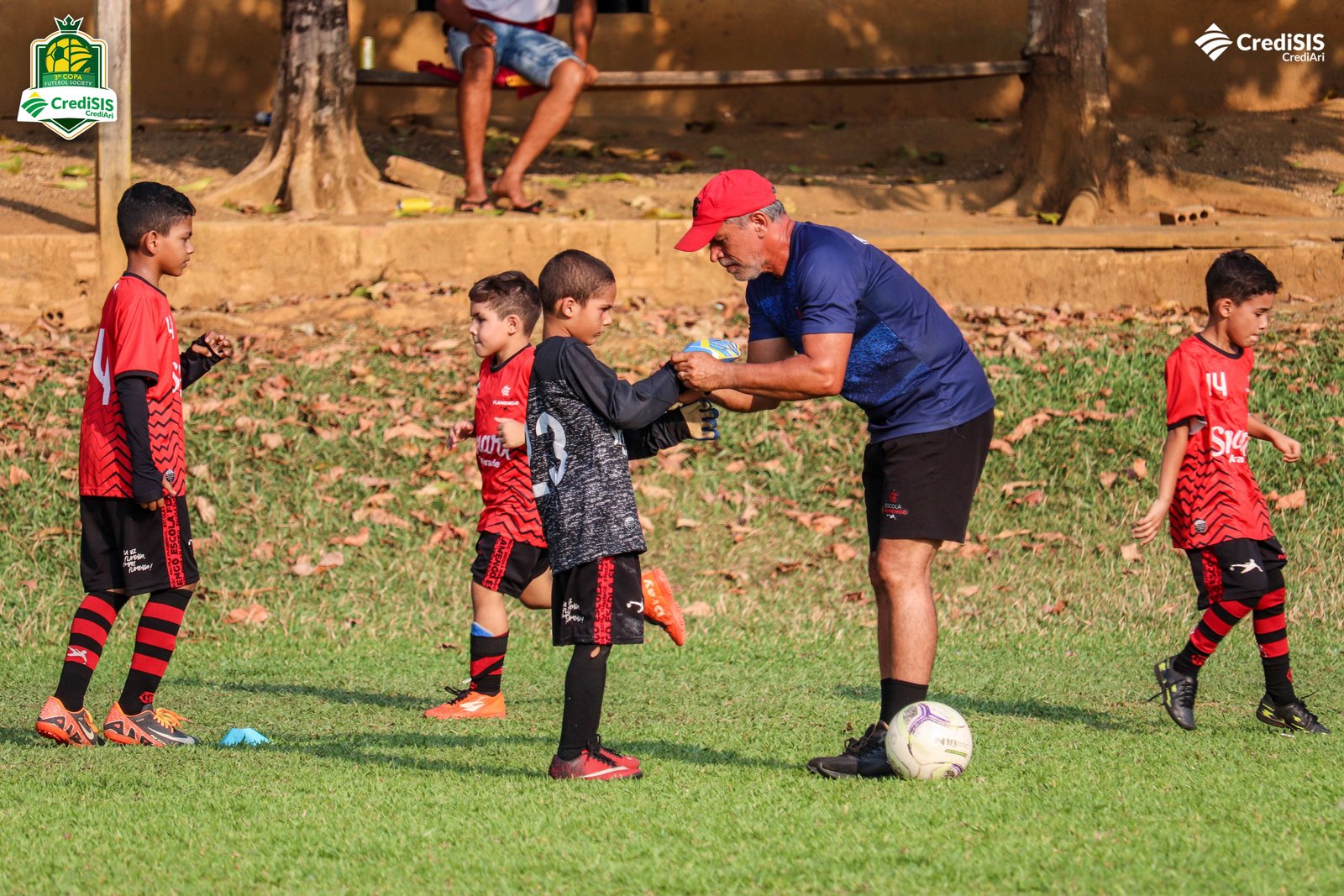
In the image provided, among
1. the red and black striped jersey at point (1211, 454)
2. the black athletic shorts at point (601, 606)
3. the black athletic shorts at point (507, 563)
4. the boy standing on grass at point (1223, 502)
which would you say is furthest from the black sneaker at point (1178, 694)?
the black athletic shorts at point (507, 563)

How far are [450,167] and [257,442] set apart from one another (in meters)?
4.75

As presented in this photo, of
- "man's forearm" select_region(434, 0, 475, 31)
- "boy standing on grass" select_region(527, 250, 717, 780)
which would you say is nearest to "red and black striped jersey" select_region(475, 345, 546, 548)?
"boy standing on grass" select_region(527, 250, 717, 780)

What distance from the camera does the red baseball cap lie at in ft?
15.3

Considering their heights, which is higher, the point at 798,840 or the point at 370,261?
the point at 370,261

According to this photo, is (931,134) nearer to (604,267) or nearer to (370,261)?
(370,261)

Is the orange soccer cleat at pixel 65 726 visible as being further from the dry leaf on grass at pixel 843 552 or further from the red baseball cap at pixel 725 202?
the dry leaf on grass at pixel 843 552

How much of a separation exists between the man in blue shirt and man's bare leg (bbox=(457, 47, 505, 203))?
6.93 m

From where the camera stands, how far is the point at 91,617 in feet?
17.5

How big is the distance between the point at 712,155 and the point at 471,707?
866 cm

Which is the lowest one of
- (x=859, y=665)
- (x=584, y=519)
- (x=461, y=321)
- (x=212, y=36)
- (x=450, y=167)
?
(x=859, y=665)

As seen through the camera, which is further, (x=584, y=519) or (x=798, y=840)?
(x=584, y=519)

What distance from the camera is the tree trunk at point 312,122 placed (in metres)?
11.5

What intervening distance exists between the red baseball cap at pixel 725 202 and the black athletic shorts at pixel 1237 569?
2.18m

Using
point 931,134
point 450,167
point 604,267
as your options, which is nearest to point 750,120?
point 931,134
